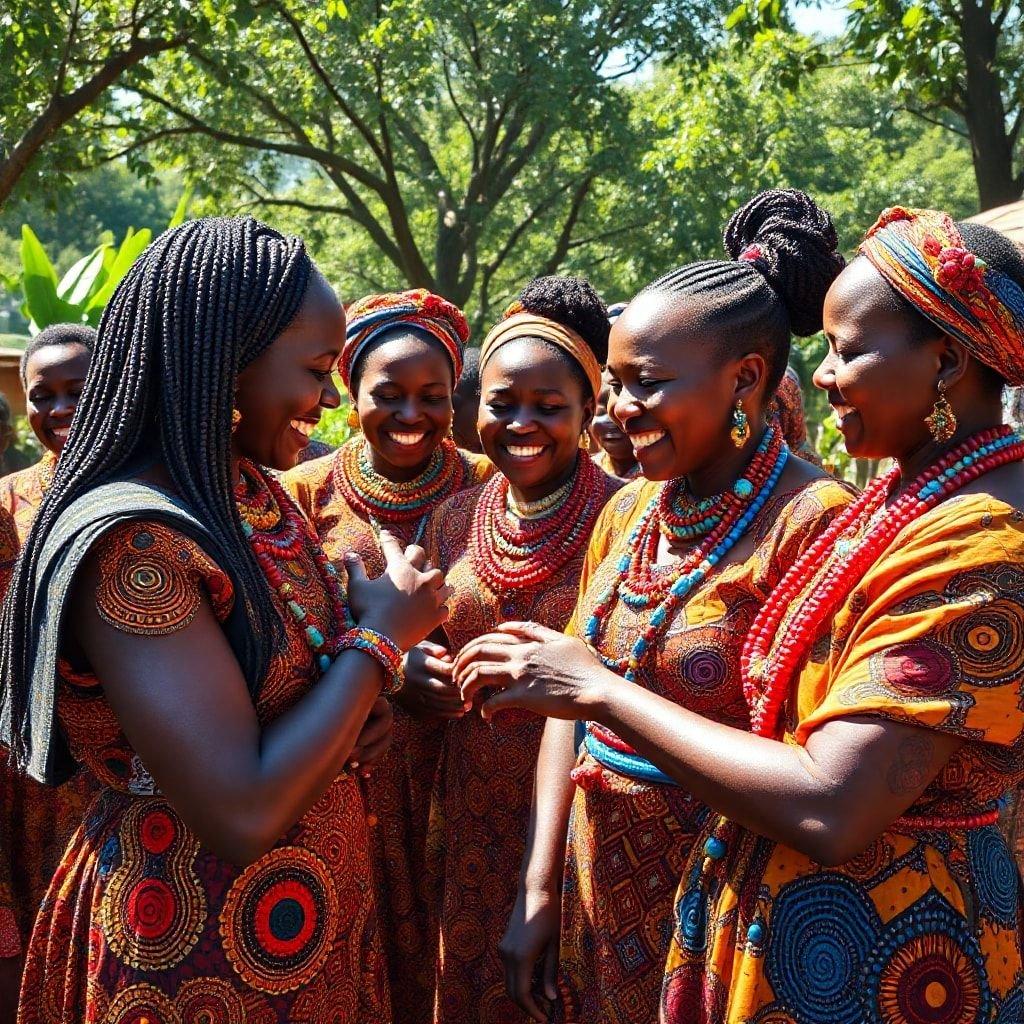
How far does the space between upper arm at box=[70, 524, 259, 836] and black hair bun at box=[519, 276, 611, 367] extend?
2013mm

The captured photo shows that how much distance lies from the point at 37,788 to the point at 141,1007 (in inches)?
82.8

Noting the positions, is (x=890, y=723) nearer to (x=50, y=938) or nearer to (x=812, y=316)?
(x=812, y=316)

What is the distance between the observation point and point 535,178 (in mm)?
19344

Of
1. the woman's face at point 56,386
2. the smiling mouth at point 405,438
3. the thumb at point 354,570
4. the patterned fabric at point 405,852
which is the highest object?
the woman's face at point 56,386

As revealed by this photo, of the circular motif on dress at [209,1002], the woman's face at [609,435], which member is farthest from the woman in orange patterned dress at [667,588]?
the woman's face at [609,435]

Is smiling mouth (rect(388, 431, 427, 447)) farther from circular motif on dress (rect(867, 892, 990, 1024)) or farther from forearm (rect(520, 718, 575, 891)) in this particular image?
circular motif on dress (rect(867, 892, 990, 1024))

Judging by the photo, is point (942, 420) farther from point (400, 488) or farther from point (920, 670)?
point (400, 488)

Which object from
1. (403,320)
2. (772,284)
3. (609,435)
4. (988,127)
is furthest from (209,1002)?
(988,127)

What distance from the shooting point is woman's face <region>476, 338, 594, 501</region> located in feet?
12.2

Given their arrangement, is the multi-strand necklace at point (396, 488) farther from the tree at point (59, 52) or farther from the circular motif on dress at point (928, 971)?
the tree at point (59, 52)

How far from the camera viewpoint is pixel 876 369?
2242 millimetres

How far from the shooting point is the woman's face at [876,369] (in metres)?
2.22

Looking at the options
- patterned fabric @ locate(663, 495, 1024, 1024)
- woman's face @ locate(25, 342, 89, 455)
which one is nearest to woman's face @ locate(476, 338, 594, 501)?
patterned fabric @ locate(663, 495, 1024, 1024)

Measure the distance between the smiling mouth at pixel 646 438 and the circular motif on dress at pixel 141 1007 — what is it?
4.80 feet
